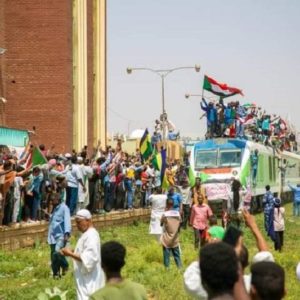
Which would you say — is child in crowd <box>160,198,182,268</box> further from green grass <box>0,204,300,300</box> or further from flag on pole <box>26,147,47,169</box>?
flag on pole <box>26,147,47,169</box>

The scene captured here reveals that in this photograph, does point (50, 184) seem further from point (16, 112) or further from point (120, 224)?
point (16, 112)

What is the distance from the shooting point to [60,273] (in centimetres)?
1666

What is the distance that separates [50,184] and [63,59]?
15993mm

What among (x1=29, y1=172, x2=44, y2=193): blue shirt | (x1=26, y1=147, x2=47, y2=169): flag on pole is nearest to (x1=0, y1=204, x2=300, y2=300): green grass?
(x1=29, y1=172, x2=44, y2=193): blue shirt

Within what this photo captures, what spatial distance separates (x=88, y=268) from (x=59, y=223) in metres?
6.08

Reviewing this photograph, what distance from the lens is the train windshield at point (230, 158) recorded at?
38947 mm

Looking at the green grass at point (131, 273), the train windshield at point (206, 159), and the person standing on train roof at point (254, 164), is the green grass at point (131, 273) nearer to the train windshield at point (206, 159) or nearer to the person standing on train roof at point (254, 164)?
the train windshield at point (206, 159)

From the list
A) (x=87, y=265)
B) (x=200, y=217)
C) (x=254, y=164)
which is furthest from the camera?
(x=254, y=164)

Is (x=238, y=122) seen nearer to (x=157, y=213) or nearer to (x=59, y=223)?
(x=157, y=213)

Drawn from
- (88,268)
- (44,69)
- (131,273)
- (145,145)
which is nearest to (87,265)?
(88,268)

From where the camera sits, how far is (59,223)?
626 inches

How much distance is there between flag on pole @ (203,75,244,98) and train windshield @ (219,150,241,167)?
4.76 m

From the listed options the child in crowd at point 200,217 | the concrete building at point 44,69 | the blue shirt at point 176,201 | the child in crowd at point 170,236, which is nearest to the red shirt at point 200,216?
the child in crowd at point 200,217

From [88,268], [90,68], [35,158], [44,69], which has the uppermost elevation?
[90,68]
